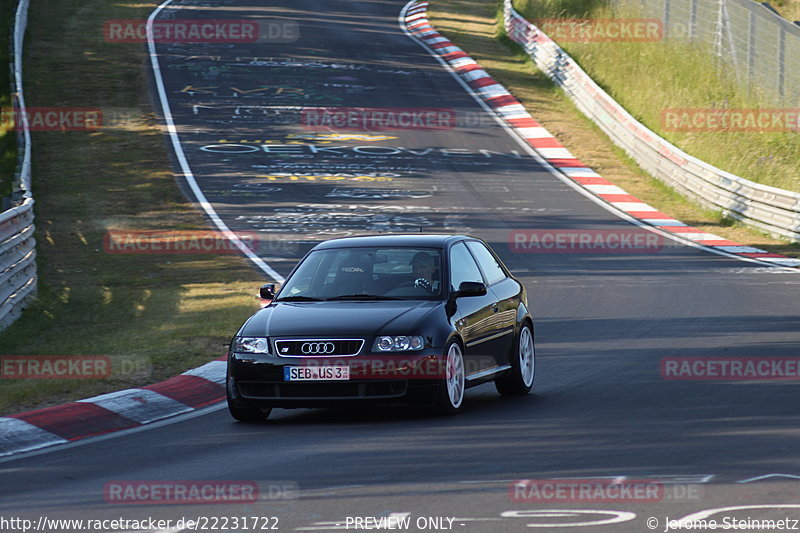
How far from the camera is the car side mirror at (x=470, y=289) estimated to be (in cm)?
1012

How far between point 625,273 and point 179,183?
1105cm

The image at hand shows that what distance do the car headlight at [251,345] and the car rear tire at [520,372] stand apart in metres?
2.25

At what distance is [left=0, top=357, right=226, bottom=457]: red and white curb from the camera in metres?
9.05

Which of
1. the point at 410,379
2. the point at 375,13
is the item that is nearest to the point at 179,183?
the point at 410,379

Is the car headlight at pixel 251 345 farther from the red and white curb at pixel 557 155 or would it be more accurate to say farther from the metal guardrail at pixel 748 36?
the metal guardrail at pixel 748 36

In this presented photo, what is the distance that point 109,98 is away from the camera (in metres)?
33.6

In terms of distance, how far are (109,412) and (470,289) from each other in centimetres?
300

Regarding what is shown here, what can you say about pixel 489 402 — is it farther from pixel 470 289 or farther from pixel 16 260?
pixel 16 260

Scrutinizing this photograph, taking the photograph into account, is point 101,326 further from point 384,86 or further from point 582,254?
point 384,86

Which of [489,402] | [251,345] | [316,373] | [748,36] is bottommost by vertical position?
[489,402]

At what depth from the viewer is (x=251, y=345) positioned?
9.54 metres

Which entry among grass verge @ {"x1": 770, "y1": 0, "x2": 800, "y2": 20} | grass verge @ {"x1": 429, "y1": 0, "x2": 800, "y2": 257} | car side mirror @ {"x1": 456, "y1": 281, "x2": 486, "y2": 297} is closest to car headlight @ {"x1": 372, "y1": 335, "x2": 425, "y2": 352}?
car side mirror @ {"x1": 456, "y1": 281, "x2": 486, "y2": 297}

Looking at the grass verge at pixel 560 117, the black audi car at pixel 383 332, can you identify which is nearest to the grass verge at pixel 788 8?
the grass verge at pixel 560 117

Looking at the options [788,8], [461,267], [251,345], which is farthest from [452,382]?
[788,8]
